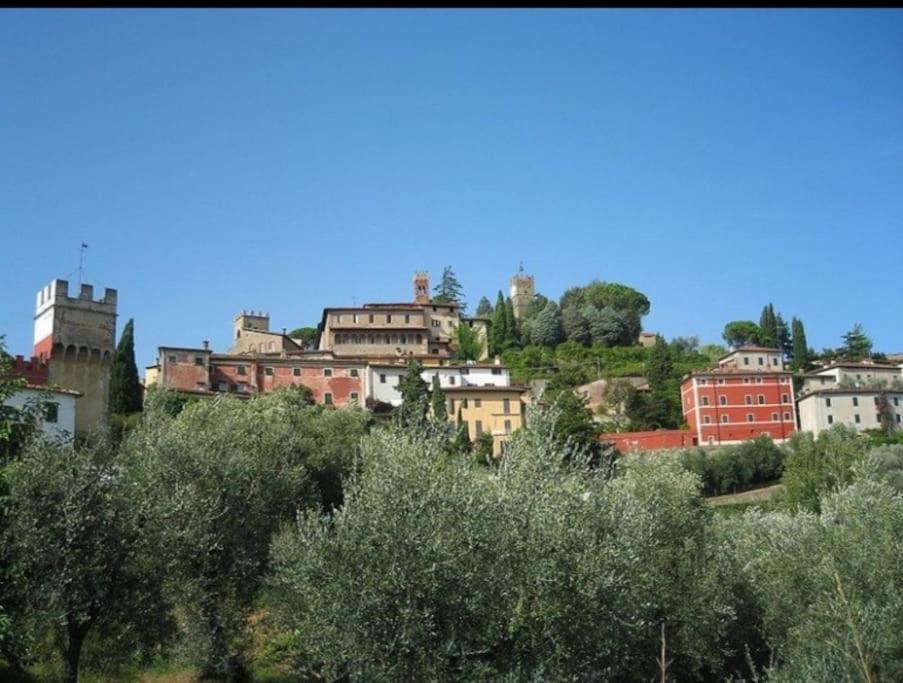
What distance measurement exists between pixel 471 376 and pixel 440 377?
2521mm

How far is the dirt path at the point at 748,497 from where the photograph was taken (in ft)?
202

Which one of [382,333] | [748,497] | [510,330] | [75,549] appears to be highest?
[510,330]

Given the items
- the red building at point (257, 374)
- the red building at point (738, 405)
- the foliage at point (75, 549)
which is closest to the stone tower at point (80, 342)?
the red building at point (257, 374)

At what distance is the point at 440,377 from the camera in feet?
255

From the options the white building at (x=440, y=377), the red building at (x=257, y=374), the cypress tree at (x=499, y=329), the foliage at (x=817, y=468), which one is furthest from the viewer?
the cypress tree at (x=499, y=329)

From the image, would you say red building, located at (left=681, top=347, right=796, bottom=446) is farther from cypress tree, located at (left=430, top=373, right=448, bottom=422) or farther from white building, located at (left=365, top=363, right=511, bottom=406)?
cypress tree, located at (left=430, top=373, right=448, bottom=422)

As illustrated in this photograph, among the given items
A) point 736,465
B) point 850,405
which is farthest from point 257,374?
point 850,405

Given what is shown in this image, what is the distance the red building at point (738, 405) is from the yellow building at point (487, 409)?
1481cm

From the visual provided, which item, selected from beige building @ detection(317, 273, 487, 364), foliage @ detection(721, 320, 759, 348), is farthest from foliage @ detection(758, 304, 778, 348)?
beige building @ detection(317, 273, 487, 364)

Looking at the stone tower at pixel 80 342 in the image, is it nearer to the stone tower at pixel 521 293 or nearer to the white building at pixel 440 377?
the white building at pixel 440 377

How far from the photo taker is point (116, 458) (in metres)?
25.3

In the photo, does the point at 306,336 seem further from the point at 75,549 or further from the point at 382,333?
the point at 75,549

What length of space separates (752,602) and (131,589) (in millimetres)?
16721

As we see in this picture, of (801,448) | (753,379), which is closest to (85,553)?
(801,448)
